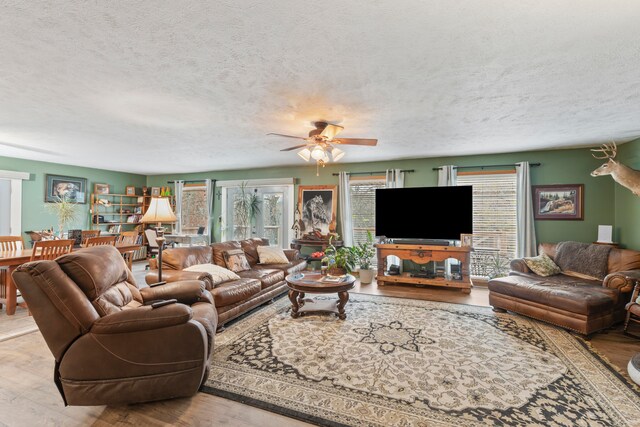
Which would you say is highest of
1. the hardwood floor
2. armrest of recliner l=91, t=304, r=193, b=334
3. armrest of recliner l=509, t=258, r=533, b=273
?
armrest of recliner l=91, t=304, r=193, b=334

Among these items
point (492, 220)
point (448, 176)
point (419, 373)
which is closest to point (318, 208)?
point (448, 176)

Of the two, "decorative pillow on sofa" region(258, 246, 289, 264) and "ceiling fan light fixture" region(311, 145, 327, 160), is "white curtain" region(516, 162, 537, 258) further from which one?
"decorative pillow on sofa" region(258, 246, 289, 264)

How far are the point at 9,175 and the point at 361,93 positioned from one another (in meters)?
7.13

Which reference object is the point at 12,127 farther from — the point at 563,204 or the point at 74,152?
the point at 563,204

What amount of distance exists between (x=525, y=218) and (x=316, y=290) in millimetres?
4076

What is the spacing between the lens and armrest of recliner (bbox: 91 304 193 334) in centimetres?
181

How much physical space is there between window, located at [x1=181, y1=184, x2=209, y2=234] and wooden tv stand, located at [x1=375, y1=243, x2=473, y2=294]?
490 cm

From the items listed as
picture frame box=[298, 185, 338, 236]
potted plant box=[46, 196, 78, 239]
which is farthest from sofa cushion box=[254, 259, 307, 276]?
potted plant box=[46, 196, 78, 239]

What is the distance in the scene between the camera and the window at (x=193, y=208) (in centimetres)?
788

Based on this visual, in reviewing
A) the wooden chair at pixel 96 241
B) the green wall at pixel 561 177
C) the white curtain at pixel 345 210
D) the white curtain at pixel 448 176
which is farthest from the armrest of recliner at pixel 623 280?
the wooden chair at pixel 96 241

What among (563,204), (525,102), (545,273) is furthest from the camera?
(563,204)

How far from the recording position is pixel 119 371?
1.82 metres

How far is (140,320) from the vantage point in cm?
183

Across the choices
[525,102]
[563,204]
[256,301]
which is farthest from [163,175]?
[563,204]
